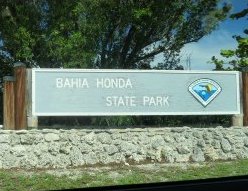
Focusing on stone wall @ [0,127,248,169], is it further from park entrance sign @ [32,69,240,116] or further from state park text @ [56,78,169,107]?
state park text @ [56,78,169,107]

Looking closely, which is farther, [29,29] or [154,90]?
[29,29]

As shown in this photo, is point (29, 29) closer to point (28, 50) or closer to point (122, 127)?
point (28, 50)

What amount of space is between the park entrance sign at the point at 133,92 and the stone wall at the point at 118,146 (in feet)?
1.32

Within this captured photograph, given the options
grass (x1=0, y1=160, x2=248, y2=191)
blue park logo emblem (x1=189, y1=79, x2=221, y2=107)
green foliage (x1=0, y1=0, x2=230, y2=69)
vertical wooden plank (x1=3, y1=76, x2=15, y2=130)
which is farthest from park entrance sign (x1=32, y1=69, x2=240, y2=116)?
green foliage (x1=0, y1=0, x2=230, y2=69)

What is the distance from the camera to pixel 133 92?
31.2 ft

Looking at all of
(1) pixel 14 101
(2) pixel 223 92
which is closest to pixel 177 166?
(2) pixel 223 92

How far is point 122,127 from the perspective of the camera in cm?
936

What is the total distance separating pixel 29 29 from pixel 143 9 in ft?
8.48

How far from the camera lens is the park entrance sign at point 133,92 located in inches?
358

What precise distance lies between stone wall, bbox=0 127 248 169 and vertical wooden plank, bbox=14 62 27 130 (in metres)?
0.29

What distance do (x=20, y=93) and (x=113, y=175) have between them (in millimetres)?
2123

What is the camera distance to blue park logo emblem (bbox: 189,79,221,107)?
9852 millimetres

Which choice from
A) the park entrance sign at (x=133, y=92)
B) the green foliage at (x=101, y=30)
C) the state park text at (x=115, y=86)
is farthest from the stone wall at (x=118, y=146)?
the green foliage at (x=101, y=30)

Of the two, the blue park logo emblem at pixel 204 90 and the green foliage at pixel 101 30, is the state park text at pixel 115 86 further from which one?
the green foliage at pixel 101 30
